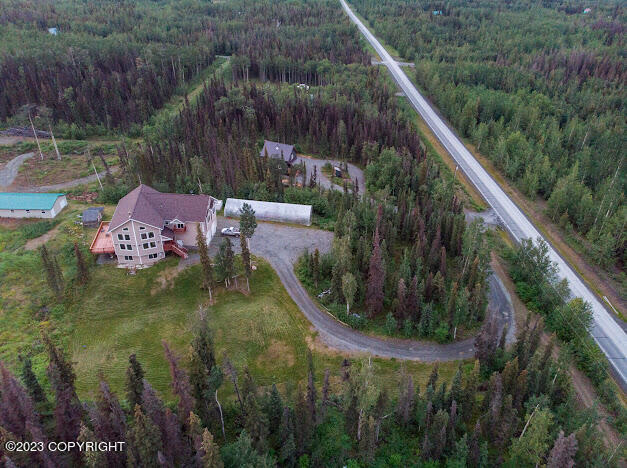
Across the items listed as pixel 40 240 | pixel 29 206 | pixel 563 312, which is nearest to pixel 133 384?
pixel 40 240

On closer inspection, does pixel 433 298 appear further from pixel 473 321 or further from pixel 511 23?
pixel 511 23

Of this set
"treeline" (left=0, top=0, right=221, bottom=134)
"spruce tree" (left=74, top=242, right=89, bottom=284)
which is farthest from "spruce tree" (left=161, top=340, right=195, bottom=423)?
"treeline" (left=0, top=0, right=221, bottom=134)

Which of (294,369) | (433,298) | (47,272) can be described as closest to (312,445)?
(294,369)

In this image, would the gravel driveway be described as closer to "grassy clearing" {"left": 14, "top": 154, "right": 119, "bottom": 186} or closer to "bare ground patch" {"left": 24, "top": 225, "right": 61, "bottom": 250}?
"bare ground patch" {"left": 24, "top": 225, "right": 61, "bottom": 250}

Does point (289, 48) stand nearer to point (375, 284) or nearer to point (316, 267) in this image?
point (316, 267)

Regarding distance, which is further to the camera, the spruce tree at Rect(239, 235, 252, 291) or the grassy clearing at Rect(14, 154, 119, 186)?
the grassy clearing at Rect(14, 154, 119, 186)

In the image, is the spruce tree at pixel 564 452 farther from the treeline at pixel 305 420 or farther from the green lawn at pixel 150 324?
the green lawn at pixel 150 324
